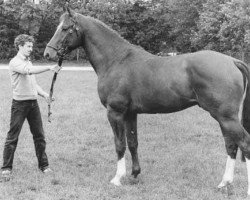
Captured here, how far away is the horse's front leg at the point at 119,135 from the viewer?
5617mm

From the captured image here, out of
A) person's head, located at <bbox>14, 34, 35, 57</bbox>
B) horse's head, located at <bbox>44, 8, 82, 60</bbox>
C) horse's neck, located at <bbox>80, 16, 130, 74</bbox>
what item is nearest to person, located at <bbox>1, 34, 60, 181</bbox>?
person's head, located at <bbox>14, 34, 35, 57</bbox>

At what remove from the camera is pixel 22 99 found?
6031 mm

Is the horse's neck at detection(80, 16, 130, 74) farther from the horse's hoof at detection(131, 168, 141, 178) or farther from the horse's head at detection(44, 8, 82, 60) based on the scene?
the horse's hoof at detection(131, 168, 141, 178)

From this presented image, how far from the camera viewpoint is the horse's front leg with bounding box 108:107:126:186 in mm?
5617

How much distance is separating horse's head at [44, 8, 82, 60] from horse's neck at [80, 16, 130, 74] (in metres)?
0.19

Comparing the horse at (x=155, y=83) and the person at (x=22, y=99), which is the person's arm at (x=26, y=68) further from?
the horse at (x=155, y=83)

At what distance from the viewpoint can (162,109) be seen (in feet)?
17.8

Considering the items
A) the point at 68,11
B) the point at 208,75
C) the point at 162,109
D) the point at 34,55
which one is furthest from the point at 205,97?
the point at 34,55

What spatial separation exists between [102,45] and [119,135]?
4.42 ft

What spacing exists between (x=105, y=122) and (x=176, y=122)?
1.75 metres

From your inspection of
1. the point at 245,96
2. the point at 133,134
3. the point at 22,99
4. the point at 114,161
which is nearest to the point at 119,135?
the point at 133,134

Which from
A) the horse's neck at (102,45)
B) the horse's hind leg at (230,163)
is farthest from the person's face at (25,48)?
the horse's hind leg at (230,163)

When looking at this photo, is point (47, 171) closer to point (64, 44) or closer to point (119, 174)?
point (119, 174)

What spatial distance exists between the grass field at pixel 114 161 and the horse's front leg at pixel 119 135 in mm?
154
